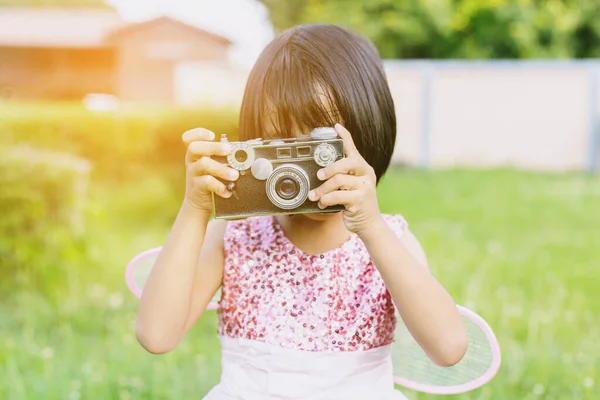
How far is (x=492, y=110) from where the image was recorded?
12.6 meters

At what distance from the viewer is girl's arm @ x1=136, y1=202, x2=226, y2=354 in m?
1.61

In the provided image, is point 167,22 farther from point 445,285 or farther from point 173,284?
point 173,284

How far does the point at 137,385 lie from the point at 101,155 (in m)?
4.46

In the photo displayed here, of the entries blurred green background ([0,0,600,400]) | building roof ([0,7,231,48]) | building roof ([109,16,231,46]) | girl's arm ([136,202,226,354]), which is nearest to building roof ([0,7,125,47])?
building roof ([0,7,231,48])

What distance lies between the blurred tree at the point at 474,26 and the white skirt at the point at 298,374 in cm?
1435

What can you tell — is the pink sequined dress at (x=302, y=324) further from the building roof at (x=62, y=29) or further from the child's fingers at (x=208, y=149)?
the building roof at (x=62, y=29)

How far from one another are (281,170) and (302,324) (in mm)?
399

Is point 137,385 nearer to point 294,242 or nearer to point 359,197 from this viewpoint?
point 294,242

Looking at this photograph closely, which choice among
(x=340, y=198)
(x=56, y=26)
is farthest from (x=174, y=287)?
(x=56, y=26)

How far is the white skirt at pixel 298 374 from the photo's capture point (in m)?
1.69

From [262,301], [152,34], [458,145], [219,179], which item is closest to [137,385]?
[262,301]

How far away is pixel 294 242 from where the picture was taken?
5.92ft

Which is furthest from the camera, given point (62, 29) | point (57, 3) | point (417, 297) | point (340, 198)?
point (57, 3)

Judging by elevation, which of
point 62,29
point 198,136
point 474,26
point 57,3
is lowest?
point 198,136
